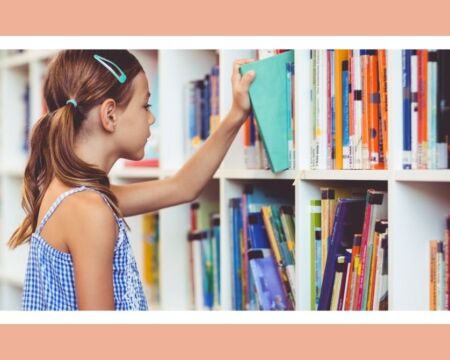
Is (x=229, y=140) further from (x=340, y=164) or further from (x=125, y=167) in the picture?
(x=125, y=167)

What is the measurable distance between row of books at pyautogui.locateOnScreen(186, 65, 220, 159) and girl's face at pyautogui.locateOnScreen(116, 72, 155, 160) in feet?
1.32

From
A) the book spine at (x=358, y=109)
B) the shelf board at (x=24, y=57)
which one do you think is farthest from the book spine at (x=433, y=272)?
the shelf board at (x=24, y=57)

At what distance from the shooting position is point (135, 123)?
149 centimetres

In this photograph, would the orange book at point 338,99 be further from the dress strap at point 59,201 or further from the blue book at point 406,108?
the dress strap at point 59,201

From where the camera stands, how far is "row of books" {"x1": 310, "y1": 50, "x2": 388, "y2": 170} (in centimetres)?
137

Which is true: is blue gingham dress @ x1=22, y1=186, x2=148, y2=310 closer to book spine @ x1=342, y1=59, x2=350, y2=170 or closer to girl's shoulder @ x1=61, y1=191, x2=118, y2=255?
girl's shoulder @ x1=61, y1=191, x2=118, y2=255

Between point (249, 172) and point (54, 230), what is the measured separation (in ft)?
1.59

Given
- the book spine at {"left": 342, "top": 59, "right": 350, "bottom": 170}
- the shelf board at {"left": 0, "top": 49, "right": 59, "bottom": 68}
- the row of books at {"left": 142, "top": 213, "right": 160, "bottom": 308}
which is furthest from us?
the shelf board at {"left": 0, "top": 49, "right": 59, "bottom": 68}

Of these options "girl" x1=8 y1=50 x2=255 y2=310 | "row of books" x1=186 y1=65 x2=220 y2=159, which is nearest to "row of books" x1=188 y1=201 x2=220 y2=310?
"row of books" x1=186 y1=65 x2=220 y2=159

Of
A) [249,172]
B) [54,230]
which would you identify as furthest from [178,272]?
[54,230]

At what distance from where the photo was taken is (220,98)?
68.3 inches

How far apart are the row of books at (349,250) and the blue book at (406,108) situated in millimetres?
112

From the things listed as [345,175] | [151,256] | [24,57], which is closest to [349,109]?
[345,175]

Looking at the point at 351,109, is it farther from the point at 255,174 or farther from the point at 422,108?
the point at 255,174
